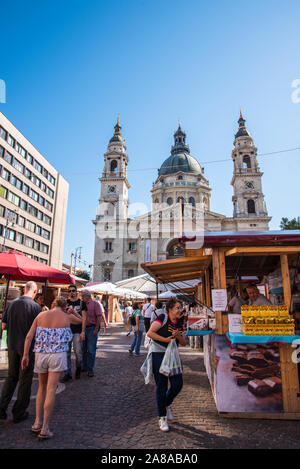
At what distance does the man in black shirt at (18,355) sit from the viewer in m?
4.08

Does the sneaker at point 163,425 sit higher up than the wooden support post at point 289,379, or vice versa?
the wooden support post at point 289,379

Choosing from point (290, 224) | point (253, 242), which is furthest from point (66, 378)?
point (290, 224)

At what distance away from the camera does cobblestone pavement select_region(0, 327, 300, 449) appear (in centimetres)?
341

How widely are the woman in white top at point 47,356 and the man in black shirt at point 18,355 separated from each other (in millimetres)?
372

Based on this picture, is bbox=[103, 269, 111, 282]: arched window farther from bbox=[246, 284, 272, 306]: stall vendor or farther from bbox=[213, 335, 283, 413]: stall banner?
bbox=[213, 335, 283, 413]: stall banner

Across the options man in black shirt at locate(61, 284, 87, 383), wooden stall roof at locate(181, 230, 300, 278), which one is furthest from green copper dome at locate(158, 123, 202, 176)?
wooden stall roof at locate(181, 230, 300, 278)

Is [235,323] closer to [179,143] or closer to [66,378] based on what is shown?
[66,378]

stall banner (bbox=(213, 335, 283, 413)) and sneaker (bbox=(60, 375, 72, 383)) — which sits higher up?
stall banner (bbox=(213, 335, 283, 413))

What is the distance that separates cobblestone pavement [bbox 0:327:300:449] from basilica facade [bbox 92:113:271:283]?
41330 millimetres

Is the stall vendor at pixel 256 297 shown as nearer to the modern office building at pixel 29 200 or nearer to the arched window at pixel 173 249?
the modern office building at pixel 29 200

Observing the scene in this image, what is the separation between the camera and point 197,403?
16.3 feet

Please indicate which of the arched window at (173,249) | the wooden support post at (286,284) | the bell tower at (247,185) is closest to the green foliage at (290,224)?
the bell tower at (247,185)
